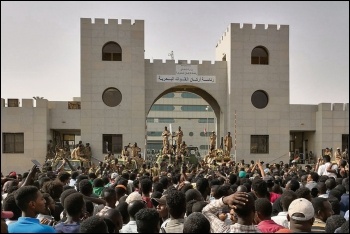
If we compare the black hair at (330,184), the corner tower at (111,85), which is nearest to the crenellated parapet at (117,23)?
the corner tower at (111,85)

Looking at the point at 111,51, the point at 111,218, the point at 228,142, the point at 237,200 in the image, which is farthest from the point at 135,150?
the point at 237,200

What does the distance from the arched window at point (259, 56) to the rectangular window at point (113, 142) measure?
1137cm

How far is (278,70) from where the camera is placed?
33.3m

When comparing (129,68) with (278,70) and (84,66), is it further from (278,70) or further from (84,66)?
(278,70)

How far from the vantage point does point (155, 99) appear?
33031mm

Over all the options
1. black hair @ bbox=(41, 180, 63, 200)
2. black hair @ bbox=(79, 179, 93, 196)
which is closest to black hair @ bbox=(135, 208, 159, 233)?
black hair @ bbox=(79, 179, 93, 196)

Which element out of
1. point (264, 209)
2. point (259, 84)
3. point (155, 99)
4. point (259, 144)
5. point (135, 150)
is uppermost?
point (259, 84)

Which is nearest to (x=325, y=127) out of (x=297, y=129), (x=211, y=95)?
(x=297, y=129)

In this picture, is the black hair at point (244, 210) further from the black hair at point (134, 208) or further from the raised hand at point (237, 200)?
the black hair at point (134, 208)

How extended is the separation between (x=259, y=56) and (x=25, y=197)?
30.4m

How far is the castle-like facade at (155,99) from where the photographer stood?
102ft

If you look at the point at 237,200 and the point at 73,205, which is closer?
the point at 237,200

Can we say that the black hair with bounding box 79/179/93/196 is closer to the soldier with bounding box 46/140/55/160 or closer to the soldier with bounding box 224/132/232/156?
the soldier with bounding box 224/132/232/156

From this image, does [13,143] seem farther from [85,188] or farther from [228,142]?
[85,188]
